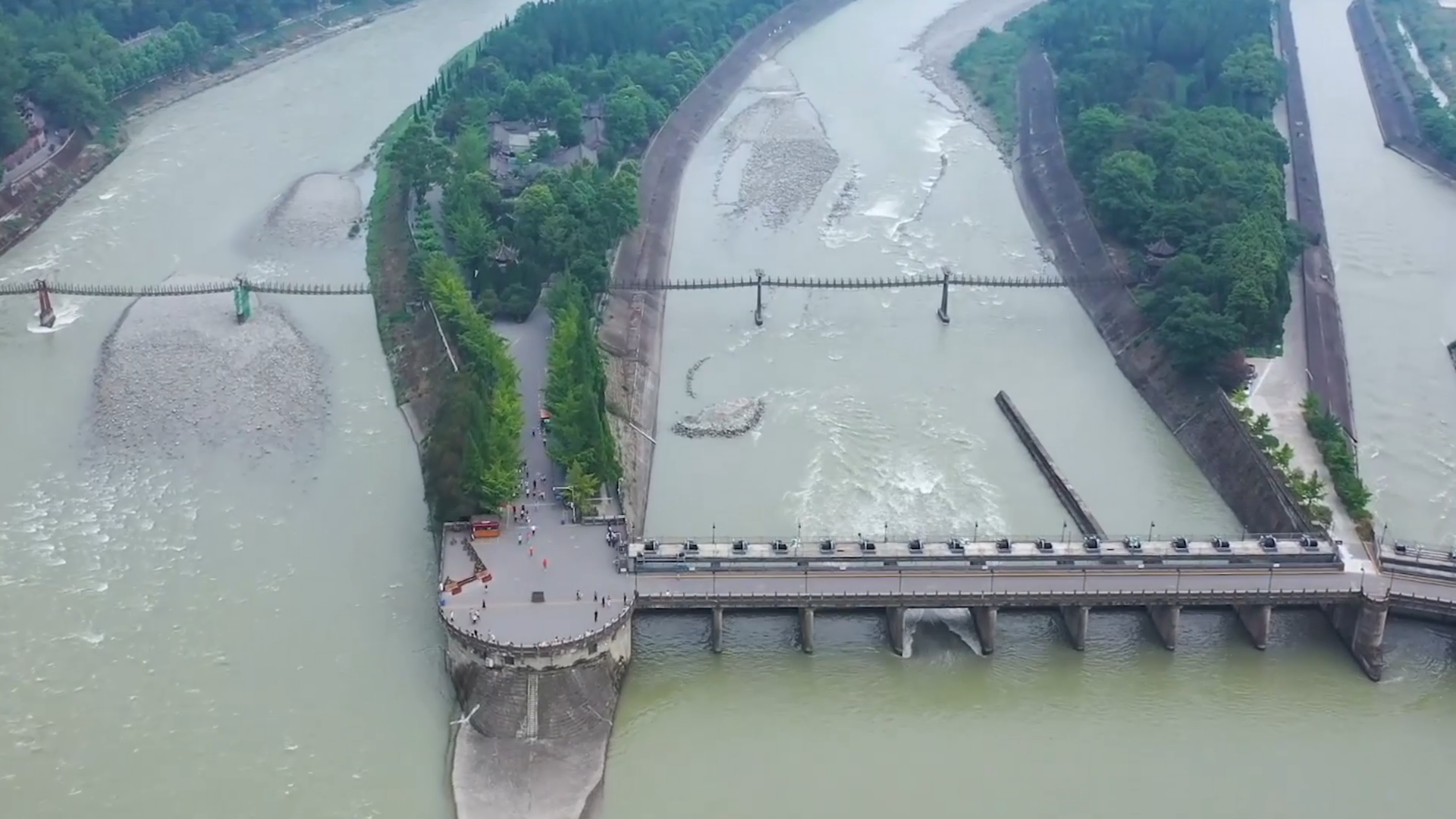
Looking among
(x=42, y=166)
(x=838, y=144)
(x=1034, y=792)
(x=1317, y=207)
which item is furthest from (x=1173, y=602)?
(x=42, y=166)

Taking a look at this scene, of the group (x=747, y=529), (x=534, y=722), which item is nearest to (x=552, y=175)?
(x=747, y=529)

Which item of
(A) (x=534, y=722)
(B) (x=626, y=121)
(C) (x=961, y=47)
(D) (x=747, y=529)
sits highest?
(C) (x=961, y=47)

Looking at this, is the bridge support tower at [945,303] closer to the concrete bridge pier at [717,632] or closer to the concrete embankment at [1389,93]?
the concrete bridge pier at [717,632]

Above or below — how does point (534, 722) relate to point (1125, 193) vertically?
below

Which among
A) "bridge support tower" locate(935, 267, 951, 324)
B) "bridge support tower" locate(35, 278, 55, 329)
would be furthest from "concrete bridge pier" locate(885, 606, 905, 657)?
"bridge support tower" locate(35, 278, 55, 329)

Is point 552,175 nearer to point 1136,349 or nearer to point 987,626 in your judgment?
point 1136,349

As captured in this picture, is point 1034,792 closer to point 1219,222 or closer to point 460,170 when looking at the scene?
point 1219,222
